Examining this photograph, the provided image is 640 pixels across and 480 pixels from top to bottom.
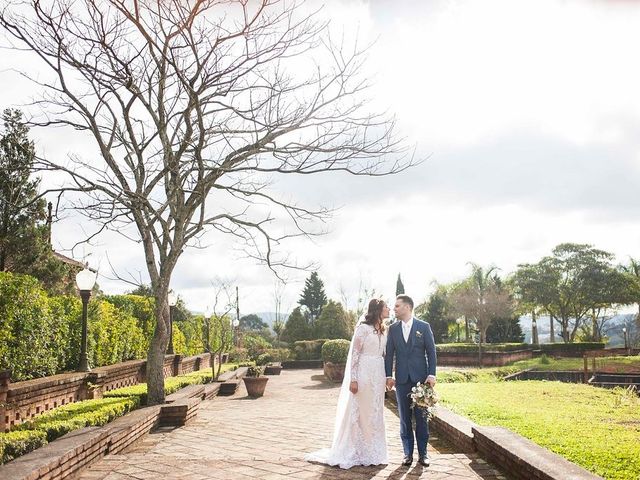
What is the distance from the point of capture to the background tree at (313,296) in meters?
66.9

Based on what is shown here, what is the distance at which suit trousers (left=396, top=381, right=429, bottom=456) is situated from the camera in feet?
20.2

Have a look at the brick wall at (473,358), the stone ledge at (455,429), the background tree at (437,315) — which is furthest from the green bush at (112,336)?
the background tree at (437,315)

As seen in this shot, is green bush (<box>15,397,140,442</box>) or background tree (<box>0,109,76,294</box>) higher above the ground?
background tree (<box>0,109,76,294</box>)

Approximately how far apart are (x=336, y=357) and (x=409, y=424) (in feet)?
43.5

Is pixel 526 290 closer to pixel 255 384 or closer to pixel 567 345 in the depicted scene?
pixel 567 345

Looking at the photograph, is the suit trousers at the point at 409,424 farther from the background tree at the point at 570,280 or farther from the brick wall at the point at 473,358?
the background tree at the point at 570,280

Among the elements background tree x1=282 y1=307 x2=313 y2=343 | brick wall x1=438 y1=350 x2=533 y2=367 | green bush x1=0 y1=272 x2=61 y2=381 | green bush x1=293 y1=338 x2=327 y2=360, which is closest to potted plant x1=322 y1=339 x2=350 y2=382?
green bush x1=0 y1=272 x2=61 y2=381

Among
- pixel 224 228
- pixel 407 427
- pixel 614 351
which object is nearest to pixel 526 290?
pixel 614 351

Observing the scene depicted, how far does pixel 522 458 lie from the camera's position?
4.98m

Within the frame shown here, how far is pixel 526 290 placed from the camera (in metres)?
52.6

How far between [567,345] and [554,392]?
2979cm

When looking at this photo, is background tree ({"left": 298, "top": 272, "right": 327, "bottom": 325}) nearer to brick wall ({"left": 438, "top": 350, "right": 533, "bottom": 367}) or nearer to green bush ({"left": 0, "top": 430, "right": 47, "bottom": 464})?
brick wall ({"left": 438, "top": 350, "right": 533, "bottom": 367})

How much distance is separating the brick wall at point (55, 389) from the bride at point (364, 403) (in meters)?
4.37

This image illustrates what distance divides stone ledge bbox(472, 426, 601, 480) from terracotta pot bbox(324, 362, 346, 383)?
42.6 feet
